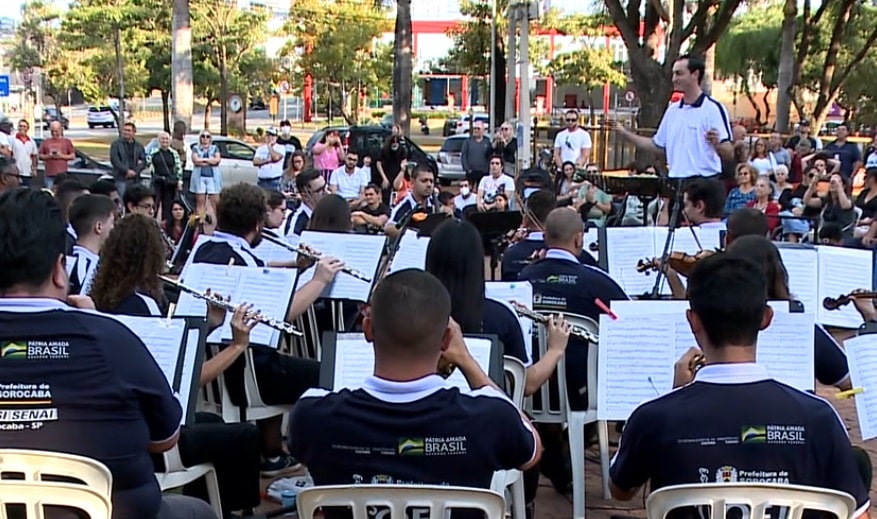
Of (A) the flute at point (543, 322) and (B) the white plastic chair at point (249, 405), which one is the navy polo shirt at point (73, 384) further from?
(B) the white plastic chair at point (249, 405)

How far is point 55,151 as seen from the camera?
15.0 meters

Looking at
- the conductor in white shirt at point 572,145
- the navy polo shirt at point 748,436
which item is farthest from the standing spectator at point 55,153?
the navy polo shirt at point 748,436

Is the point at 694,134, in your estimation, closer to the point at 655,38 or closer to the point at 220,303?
the point at 220,303

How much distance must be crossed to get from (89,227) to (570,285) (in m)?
2.51

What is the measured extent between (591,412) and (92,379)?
274 centimetres

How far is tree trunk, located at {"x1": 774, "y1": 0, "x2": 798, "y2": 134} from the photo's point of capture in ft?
78.2

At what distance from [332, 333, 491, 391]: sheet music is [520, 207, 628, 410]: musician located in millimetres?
1329

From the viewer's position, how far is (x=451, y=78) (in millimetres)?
61812

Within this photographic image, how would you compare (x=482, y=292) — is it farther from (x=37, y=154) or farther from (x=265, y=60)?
(x=265, y=60)

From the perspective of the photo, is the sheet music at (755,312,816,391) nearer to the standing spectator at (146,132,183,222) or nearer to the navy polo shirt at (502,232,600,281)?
the navy polo shirt at (502,232,600,281)

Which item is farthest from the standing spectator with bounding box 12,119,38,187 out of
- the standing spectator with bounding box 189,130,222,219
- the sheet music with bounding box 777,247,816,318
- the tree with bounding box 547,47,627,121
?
the tree with bounding box 547,47,627,121

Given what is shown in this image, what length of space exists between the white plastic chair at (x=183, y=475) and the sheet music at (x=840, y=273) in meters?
3.07

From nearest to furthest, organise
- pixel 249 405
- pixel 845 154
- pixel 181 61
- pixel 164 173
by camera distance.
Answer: pixel 249 405, pixel 164 173, pixel 845 154, pixel 181 61

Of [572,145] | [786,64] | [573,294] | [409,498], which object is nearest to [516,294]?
[573,294]
